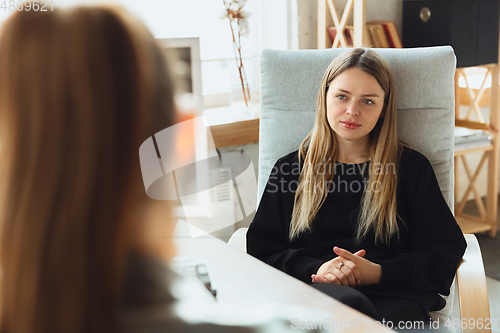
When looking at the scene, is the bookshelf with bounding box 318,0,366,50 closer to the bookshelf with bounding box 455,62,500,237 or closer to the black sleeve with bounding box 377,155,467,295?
the bookshelf with bounding box 455,62,500,237

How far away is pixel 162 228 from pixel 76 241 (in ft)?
0.19

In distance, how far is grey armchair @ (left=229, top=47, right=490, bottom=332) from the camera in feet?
4.49

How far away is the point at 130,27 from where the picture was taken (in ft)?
1.00

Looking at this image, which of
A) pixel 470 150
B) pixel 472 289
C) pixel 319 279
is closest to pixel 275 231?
pixel 319 279

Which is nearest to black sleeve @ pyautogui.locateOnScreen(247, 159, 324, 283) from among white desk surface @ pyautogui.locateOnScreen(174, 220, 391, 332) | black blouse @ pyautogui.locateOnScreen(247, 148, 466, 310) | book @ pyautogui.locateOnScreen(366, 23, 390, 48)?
black blouse @ pyautogui.locateOnScreen(247, 148, 466, 310)

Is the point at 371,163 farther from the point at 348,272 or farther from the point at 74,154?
the point at 74,154

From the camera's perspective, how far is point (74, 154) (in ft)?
0.96

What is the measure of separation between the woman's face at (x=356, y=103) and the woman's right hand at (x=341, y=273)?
36 cm

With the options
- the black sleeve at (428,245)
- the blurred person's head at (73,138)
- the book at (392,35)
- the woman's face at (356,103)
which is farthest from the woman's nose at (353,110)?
the book at (392,35)

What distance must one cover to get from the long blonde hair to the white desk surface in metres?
0.54

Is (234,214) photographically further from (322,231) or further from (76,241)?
(76,241)

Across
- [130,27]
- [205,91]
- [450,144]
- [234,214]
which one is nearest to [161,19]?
[205,91]

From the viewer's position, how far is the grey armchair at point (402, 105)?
137 centimetres

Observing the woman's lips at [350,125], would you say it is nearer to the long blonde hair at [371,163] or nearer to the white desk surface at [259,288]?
the long blonde hair at [371,163]
